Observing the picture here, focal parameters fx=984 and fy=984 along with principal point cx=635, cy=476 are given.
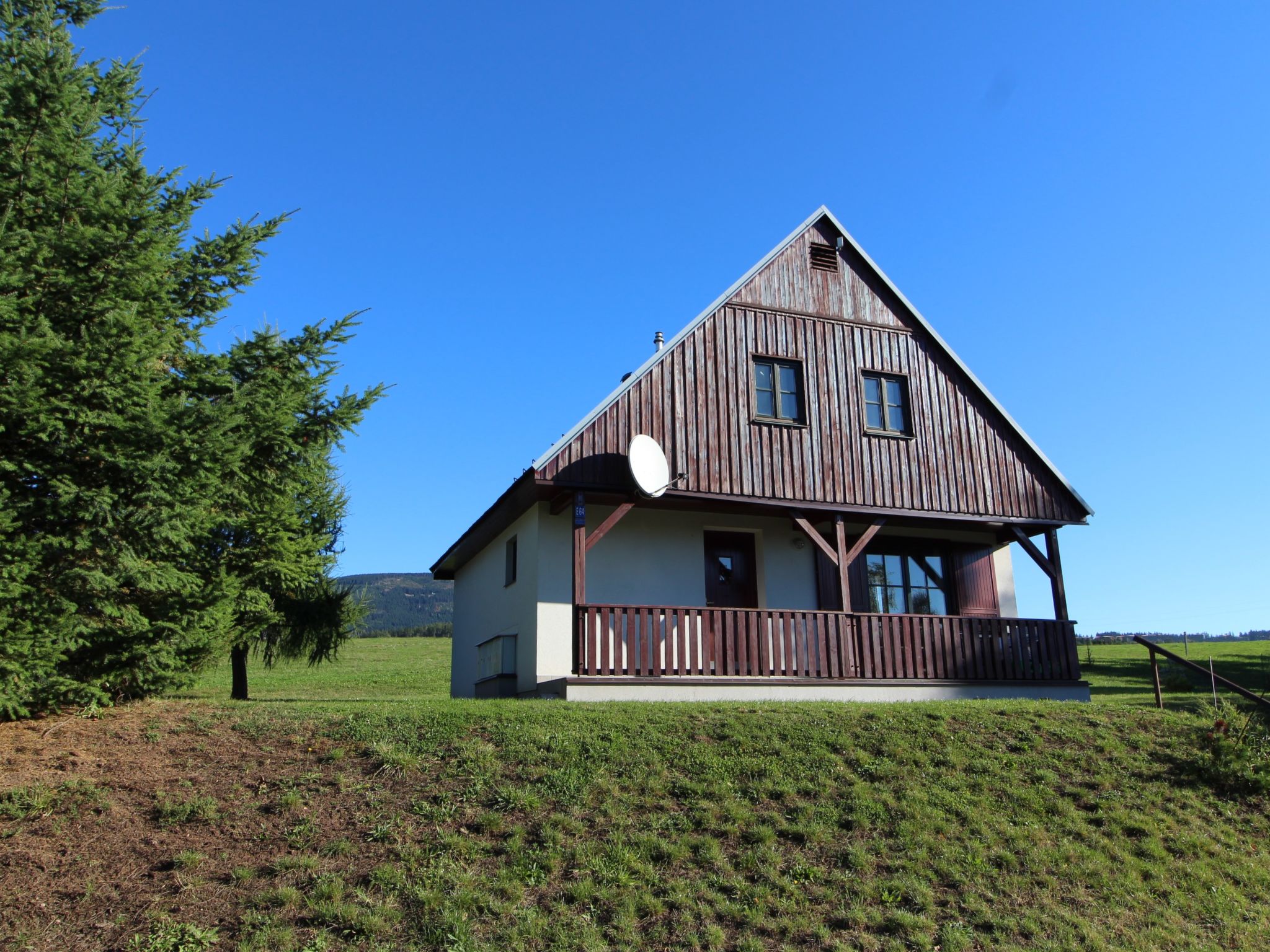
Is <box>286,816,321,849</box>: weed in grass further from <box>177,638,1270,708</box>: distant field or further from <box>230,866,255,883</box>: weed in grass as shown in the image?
<box>177,638,1270,708</box>: distant field

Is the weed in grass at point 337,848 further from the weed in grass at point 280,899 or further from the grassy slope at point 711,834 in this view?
the weed in grass at point 280,899

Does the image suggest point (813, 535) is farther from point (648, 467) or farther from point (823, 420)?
point (648, 467)

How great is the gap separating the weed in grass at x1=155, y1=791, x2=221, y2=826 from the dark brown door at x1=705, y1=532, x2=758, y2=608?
30.7 feet

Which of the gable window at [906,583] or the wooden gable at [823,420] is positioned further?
the gable window at [906,583]

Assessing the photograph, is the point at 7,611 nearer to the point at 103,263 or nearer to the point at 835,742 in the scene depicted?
the point at 103,263

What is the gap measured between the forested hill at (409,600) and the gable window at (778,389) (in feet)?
286

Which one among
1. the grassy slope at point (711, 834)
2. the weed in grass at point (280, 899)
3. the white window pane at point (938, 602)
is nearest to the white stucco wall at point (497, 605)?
the grassy slope at point (711, 834)

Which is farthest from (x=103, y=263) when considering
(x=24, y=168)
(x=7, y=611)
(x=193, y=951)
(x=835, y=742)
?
(x=835, y=742)

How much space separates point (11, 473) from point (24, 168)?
10.4 feet

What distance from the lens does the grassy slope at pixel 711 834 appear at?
7.41 m

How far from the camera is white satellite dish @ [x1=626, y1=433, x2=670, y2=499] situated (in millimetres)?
14094

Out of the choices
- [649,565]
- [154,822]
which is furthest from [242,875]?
[649,565]

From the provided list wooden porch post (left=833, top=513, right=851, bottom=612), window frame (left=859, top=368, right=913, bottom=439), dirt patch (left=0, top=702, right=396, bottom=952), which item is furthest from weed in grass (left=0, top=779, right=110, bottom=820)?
window frame (left=859, top=368, right=913, bottom=439)

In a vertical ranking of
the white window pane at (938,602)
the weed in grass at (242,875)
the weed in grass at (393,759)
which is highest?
the white window pane at (938,602)
